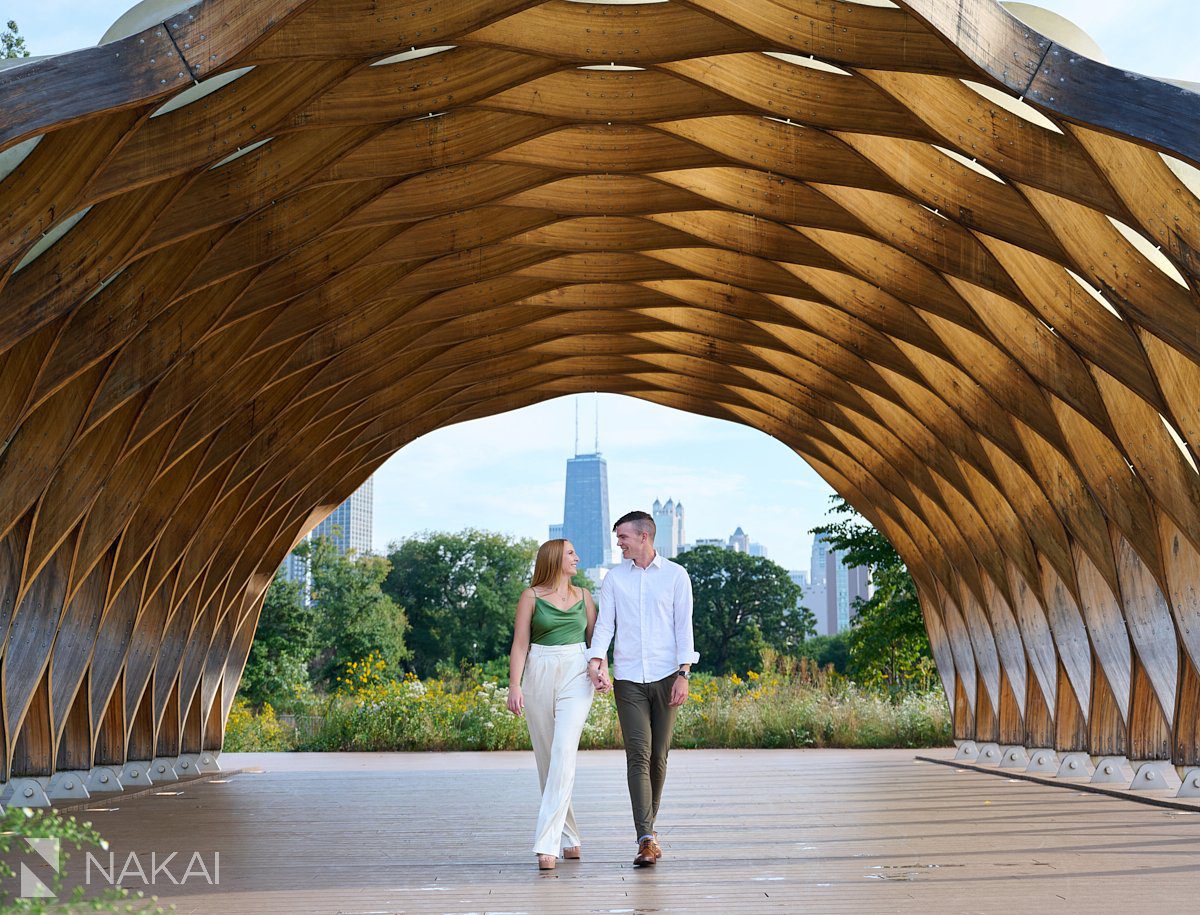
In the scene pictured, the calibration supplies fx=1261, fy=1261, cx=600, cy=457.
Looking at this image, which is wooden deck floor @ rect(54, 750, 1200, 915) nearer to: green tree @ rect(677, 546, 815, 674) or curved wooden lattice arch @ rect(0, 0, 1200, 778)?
curved wooden lattice arch @ rect(0, 0, 1200, 778)

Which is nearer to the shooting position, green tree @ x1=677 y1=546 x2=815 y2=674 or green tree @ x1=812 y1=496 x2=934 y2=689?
green tree @ x1=812 y1=496 x2=934 y2=689

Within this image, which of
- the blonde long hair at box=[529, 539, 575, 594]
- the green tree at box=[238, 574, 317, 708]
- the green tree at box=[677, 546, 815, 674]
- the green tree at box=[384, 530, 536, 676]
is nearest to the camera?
the blonde long hair at box=[529, 539, 575, 594]

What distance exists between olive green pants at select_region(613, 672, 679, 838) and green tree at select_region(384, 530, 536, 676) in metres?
65.2

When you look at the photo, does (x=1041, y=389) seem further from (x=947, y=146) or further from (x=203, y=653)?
(x=203, y=653)

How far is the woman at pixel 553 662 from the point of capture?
1010 cm

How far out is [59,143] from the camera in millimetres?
11078

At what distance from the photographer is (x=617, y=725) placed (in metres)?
36.5

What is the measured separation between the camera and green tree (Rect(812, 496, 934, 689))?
132ft

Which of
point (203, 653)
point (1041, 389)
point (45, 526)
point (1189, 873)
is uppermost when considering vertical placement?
point (1041, 389)

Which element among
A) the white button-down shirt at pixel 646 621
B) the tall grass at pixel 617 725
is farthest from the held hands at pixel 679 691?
the tall grass at pixel 617 725

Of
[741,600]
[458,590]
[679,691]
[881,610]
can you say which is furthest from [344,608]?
[679,691]

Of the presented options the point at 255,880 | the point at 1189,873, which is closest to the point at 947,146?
the point at 1189,873

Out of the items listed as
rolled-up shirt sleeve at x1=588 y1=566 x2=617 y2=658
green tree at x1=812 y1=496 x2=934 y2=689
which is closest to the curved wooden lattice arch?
rolled-up shirt sleeve at x1=588 y1=566 x2=617 y2=658

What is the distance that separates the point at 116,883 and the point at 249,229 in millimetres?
9176
